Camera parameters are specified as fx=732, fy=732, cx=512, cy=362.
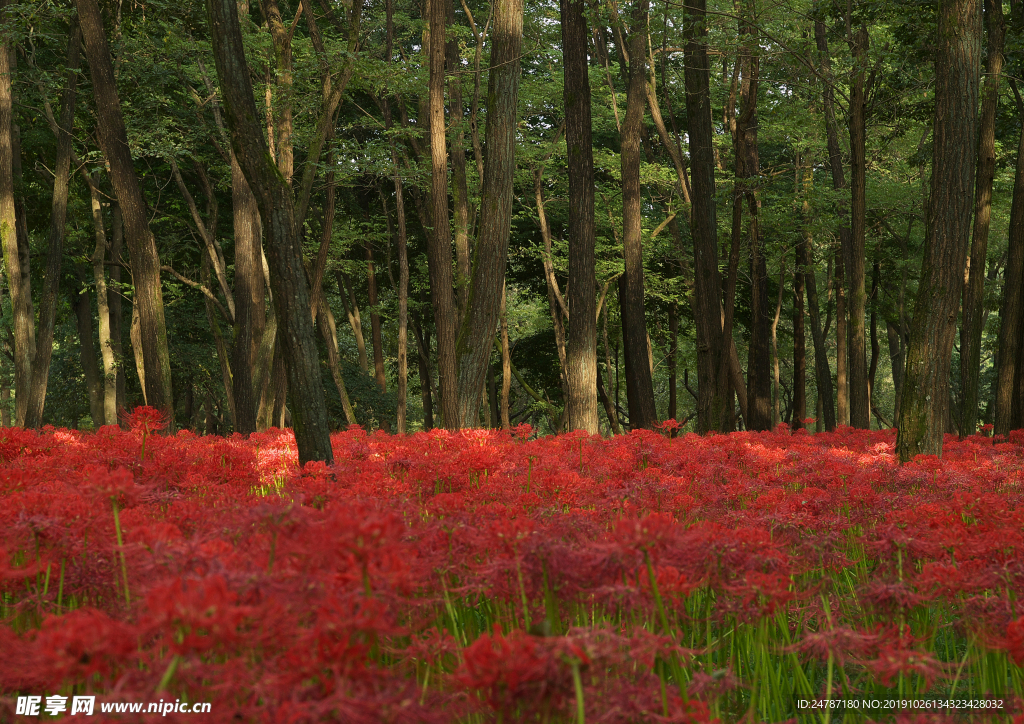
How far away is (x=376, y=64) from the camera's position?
1359 cm

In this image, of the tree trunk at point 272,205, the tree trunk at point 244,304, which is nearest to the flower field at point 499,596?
the tree trunk at point 272,205

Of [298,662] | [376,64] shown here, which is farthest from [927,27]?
[298,662]

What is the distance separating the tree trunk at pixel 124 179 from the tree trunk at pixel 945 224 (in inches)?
317

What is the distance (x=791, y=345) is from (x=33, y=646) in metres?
32.5

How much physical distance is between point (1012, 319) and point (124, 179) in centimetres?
1141

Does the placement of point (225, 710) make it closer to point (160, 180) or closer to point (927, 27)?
point (927, 27)

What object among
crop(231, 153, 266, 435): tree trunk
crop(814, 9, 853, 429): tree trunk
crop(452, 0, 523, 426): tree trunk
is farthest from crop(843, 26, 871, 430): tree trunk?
crop(231, 153, 266, 435): tree trunk

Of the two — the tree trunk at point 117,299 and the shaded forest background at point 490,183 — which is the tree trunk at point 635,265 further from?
the tree trunk at point 117,299

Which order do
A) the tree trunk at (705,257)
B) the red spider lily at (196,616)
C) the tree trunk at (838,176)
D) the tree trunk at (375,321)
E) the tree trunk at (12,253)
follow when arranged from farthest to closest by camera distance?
the tree trunk at (375,321) → the tree trunk at (838,176) → the tree trunk at (12,253) → the tree trunk at (705,257) → the red spider lily at (196,616)

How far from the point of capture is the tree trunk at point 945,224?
6.31 m

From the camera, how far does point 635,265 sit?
12.5 metres

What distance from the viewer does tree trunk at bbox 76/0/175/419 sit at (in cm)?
888

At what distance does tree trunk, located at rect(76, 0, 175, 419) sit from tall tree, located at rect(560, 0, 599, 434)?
5.17 metres

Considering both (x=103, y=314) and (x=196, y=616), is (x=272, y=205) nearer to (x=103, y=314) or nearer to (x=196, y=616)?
(x=196, y=616)
